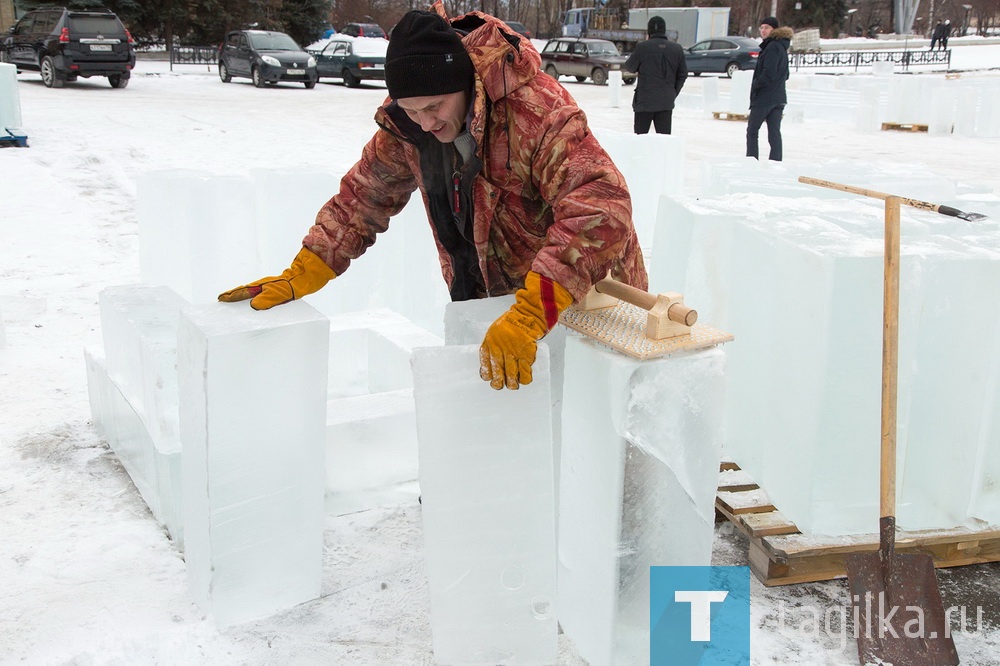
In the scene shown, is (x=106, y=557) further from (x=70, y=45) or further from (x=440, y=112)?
(x=70, y=45)

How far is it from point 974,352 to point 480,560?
1.53 meters

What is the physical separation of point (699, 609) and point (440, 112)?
1416 mm

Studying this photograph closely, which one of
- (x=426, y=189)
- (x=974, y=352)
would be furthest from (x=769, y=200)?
(x=426, y=189)

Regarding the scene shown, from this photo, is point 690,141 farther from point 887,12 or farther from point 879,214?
point 887,12

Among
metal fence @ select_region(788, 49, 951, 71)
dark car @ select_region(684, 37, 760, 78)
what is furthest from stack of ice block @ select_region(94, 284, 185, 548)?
metal fence @ select_region(788, 49, 951, 71)

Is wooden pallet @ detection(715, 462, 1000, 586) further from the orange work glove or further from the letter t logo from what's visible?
the orange work glove

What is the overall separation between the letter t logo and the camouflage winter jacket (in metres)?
0.83

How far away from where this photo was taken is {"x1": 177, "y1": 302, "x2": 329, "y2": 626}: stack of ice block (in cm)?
226

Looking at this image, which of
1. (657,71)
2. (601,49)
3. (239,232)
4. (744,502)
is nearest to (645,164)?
(239,232)

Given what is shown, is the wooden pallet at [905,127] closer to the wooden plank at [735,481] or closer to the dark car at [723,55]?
the dark car at [723,55]

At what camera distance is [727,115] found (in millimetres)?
15625

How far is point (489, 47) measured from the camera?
214cm

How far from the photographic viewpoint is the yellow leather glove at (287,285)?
7.97ft

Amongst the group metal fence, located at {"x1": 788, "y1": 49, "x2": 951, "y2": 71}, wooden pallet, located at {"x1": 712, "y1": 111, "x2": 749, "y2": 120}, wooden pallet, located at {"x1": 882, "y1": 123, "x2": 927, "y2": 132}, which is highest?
metal fence, located at {"x1": 788, "y1": 49, "x2": 951, "y2": 71}
